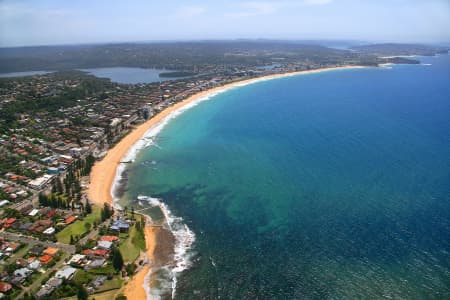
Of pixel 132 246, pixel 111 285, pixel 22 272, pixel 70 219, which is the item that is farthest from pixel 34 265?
pixel 132 246

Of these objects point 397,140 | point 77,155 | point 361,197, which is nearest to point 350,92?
point 397,140

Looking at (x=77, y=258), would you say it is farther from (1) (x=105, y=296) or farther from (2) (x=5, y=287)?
(1) (x=105, y=296)

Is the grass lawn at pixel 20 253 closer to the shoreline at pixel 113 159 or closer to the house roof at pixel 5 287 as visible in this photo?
the house roof at pixel 5 287

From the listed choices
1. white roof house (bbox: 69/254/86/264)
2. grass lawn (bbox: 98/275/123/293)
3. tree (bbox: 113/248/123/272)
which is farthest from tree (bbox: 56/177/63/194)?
grass lawn (bbox: 98/275/123/293)

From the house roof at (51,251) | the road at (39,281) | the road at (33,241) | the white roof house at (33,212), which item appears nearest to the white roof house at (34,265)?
the road at (39,281)

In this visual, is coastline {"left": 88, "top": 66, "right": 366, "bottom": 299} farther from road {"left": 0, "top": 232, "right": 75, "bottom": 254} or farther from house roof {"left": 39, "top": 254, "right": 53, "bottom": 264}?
house roof {"left": 39, "top": 254, "right": 53, "bottom": 264}

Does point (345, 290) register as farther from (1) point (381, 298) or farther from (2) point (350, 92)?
(2) point (350, 92)
